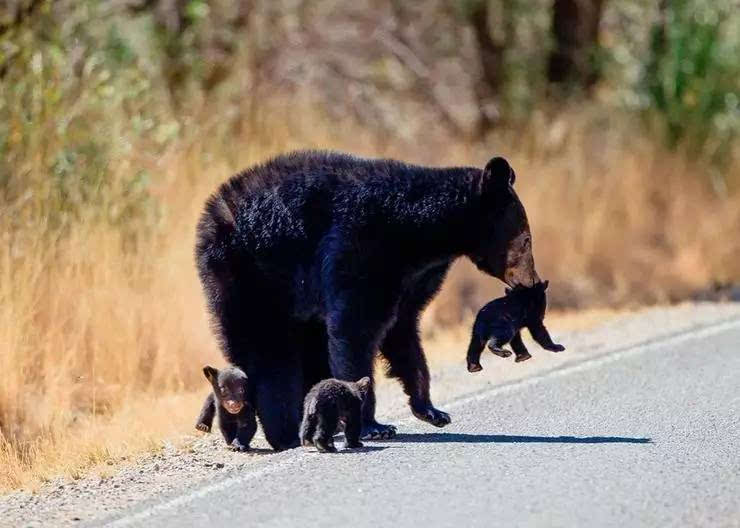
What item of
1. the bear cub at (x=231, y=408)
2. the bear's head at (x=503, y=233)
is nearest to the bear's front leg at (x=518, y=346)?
the bear's head at (x=503, y=233)

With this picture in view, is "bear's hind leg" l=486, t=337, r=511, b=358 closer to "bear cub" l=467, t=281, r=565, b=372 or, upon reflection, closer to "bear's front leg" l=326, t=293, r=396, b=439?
"bear cub" l=467, t=281, r=565, b=372

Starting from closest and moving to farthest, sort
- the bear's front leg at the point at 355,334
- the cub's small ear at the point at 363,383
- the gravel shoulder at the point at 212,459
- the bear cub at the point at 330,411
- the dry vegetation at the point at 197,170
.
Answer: the gravel shoulder at the point at 212,459 < the bear cub at the point at 330,411 < the cub's small ear at the point at 363,383 < the bear's front leg at the point at 355,334 < the dry vegetation at the point at 197,170

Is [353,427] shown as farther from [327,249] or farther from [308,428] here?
[327,249]

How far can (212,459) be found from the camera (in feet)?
27.0

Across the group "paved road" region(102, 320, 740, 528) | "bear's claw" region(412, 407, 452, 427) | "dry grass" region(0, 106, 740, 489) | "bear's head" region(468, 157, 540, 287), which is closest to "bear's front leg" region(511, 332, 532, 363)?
"bear's head" region(468, 157, 540, 287)

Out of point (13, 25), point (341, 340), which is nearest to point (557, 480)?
point (341, 340)

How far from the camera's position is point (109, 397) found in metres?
10.5

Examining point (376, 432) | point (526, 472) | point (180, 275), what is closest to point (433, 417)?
point (376, 432)

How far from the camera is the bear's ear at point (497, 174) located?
823 centimetres

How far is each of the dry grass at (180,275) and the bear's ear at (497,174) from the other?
2239mm

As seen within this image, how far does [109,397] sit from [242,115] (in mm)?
4866

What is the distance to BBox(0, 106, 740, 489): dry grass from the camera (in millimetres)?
9750

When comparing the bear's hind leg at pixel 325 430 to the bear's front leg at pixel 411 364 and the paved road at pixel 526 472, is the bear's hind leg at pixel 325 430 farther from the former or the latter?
the bear's front leg at pixel 411 364

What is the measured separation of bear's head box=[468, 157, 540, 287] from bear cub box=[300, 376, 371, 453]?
103cm
